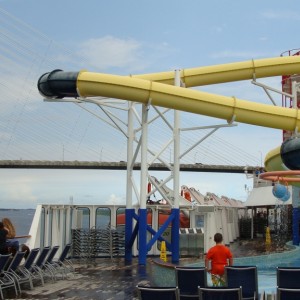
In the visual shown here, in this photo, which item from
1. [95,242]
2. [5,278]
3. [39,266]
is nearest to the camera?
[5,278]

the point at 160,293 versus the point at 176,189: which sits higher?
the point at 176,189

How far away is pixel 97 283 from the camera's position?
13219 mm

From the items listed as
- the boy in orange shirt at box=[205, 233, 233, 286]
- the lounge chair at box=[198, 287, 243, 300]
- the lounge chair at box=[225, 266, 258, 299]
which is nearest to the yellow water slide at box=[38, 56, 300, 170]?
the boy in orange shirt at box=[205, 233, 233, 286]

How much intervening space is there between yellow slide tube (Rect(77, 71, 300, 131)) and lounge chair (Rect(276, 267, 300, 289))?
825cm

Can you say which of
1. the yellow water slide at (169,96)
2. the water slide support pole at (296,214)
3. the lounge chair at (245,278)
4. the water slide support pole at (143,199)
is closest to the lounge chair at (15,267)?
the lounge chair at (245,278)

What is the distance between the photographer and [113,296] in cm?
1133

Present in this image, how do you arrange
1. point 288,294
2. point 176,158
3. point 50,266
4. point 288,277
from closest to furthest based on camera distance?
1. point 288,294
2. point 288,277
3. point 50,266
4. point 176,158

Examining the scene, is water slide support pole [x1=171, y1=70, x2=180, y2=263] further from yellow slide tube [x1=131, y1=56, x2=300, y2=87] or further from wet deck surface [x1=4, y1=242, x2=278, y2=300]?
yellow slide tube [x1=131, y1=56, x2=300, y2=87]

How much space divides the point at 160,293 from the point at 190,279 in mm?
1986

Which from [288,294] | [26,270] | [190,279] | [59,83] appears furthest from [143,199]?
[288,294]

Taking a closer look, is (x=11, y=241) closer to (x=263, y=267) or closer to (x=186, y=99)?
(x=186, y=99)

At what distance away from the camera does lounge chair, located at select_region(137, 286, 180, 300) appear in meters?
7.19

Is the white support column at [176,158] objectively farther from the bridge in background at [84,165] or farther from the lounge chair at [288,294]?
the bridge in background at [84,165]

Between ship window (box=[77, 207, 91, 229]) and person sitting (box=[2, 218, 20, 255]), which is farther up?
ship window (box=[77, 207, 91, 229])
